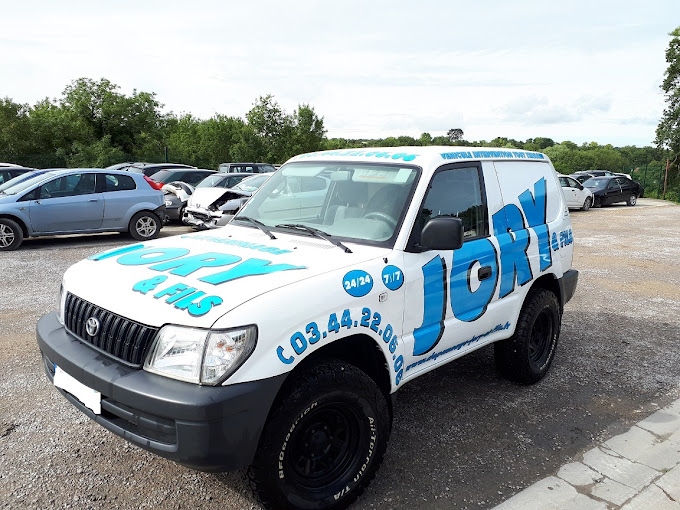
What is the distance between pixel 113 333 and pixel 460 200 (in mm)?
2378

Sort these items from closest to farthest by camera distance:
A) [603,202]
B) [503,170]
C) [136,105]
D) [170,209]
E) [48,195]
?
[503,170] < [48,195] < [170,209] < [603,202] < [136,105]

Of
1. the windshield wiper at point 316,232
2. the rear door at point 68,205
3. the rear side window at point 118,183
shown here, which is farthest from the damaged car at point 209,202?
the windshield wiper at point 316,232

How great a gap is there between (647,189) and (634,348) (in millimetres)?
37008

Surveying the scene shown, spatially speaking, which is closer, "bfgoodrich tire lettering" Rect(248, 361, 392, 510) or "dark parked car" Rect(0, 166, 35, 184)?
"bfgoodrich tire lettering" Rect(248, 361, 392, 510)

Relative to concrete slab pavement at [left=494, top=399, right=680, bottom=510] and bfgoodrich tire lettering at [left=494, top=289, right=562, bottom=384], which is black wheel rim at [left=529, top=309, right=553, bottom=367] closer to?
bfgoodrich tire lettering at [left=494, top=289, right=562, bottom=384]

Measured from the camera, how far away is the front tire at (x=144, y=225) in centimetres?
1172

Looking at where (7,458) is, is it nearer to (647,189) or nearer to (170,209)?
(170,209)

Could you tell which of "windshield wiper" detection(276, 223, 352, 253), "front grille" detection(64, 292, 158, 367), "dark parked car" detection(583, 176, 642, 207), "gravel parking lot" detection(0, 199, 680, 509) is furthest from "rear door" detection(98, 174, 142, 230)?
"dark parked car" detection(583, 176, 642, 207)

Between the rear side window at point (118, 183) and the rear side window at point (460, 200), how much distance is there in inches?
374

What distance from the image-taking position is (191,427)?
2277 mm

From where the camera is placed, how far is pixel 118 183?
11.5 metres

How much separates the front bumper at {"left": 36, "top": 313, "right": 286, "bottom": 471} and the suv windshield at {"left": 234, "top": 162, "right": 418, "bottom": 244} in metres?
1.29


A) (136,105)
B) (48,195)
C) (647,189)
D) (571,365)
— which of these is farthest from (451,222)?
(647,189)

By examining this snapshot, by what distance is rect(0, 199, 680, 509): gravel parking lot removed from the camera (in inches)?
117
